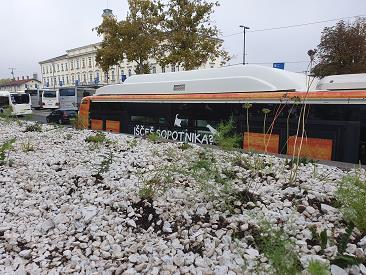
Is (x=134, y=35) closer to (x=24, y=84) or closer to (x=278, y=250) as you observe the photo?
(x=278, y=250)

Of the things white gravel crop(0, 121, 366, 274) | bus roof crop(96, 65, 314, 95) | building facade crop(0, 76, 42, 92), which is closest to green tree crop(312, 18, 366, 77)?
bus roof crop(96, 65, 314, 95)

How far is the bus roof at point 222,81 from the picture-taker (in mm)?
10305

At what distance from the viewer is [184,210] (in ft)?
14.5

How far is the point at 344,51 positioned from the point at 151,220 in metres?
33.1

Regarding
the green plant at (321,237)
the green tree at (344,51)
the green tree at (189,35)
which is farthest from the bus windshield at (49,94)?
the green plant at (321,237)

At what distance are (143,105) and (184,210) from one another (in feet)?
32.1

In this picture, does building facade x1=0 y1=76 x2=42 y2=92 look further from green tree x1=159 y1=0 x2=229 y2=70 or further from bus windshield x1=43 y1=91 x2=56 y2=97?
green tree x1=159 y1=0 x2=229 y2=70

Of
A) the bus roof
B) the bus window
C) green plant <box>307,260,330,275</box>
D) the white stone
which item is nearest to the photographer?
green plant <box>307,260,330,275</box>

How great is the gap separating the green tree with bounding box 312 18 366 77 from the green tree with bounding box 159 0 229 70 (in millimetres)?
11949

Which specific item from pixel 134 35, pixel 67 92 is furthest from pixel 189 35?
pixel 67 92

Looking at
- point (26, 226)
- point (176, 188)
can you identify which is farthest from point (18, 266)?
A: point (176, 188)

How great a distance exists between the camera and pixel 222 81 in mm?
11586

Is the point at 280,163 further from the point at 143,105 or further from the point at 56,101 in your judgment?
the point at 56,101

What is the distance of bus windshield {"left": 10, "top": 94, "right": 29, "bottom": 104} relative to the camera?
34016mm
